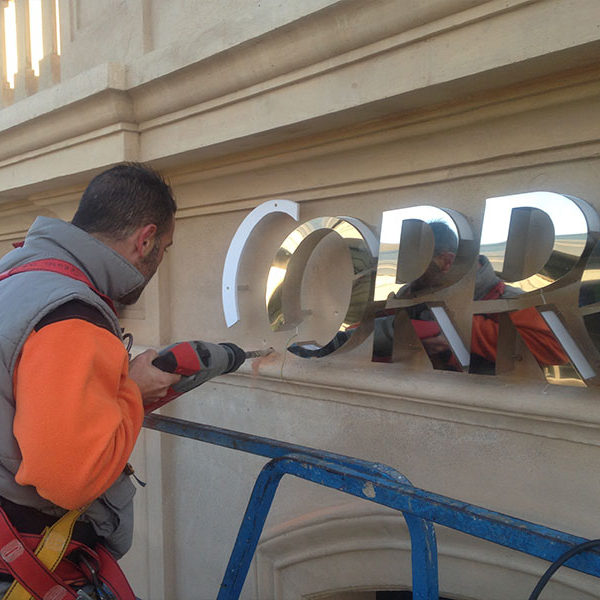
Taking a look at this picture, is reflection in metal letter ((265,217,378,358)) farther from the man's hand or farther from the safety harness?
the safety harness

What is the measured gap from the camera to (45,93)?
3.88m

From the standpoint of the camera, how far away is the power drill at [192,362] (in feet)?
6.74

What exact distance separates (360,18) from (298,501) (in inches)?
85.6

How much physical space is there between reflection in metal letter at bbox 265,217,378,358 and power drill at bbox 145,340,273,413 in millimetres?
552

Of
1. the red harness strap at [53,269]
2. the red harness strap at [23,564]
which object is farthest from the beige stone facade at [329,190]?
the red harness strap at [23,564]

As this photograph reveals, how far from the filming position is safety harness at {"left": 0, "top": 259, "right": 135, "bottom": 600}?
5.80 feet

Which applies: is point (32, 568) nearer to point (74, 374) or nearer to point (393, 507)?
point (74, 374)

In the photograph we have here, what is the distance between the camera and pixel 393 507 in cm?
166

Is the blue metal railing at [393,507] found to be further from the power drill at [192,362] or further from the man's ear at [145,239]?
the man's ear at [145,239]

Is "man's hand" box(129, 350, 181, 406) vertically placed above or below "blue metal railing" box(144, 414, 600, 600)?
above

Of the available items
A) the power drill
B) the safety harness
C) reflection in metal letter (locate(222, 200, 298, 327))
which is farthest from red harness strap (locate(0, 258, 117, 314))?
reflection in metal letter (locate(222, 200, 298, 327))

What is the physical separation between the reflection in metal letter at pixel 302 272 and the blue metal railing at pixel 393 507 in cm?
71

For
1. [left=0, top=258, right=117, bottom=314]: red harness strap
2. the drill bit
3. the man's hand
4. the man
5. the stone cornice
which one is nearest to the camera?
the man

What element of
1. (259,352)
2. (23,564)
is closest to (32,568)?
(23,564)
